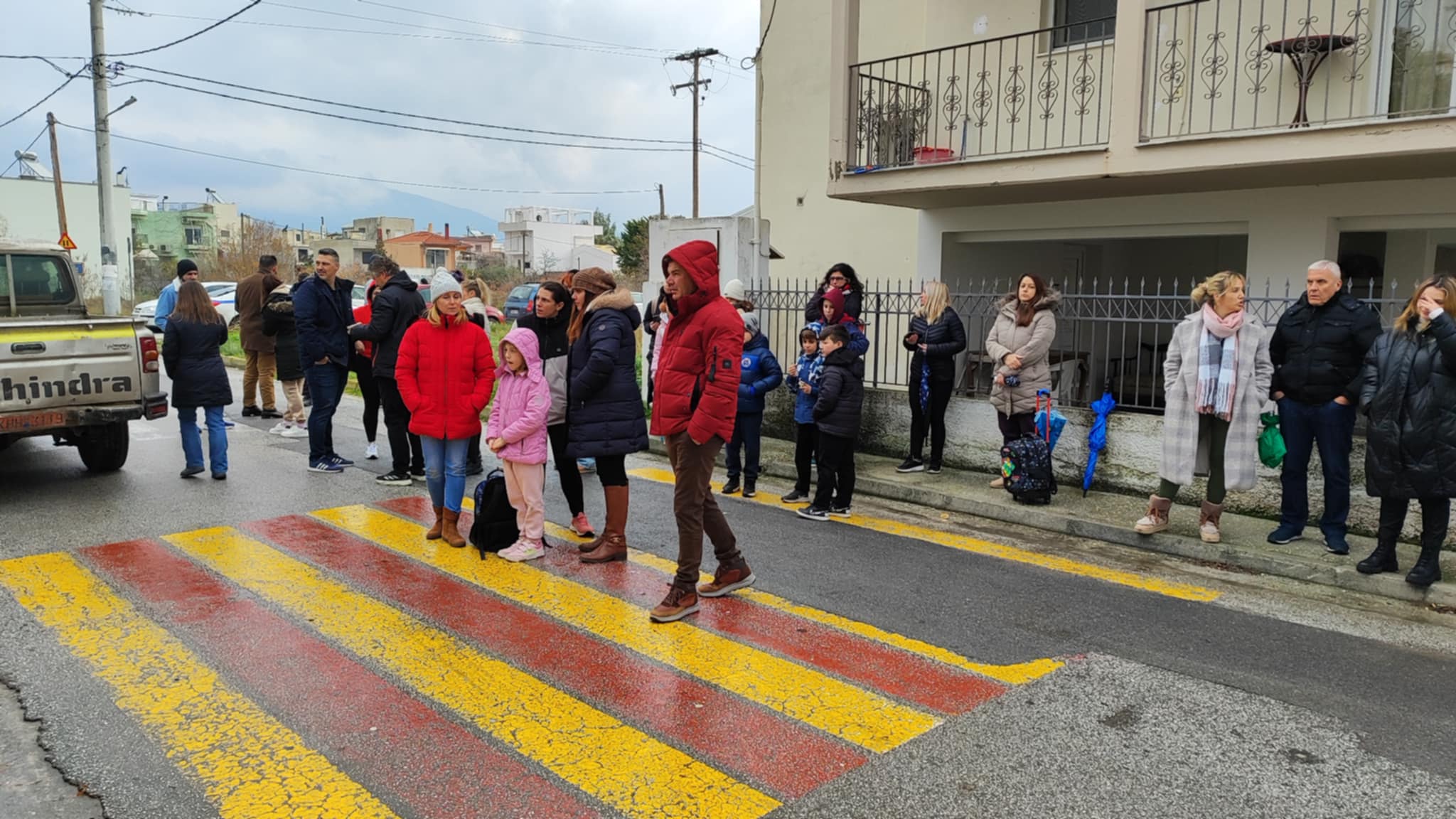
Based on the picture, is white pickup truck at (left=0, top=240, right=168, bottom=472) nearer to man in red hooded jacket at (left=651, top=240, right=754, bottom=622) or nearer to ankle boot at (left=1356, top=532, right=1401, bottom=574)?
man in red hooded jacket at (left=651, top=240, right=754, bottom=622)

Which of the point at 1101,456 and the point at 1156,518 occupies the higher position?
the point at 1101,456

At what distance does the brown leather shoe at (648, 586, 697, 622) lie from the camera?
16.9 feet

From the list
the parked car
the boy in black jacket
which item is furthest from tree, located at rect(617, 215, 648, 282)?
the boy in black jacket

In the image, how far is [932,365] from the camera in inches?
351

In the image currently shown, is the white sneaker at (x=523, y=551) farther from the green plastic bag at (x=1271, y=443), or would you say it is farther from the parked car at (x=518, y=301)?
the parked car at (x=518, y=301)

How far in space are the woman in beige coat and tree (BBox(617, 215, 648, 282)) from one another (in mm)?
43592

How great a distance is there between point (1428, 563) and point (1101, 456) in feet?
9.19

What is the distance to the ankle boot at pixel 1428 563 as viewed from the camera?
575 centimetres

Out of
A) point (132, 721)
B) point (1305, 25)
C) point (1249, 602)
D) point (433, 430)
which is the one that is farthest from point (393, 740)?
point (1305, 25)

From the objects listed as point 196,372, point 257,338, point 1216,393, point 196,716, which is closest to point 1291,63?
point 1216,393

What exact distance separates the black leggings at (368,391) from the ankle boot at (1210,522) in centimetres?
729

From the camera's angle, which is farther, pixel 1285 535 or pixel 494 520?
pixel 1285 535

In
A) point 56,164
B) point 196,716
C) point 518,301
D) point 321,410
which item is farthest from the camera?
point 56,164

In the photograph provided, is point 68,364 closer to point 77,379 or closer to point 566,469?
point 77,379
